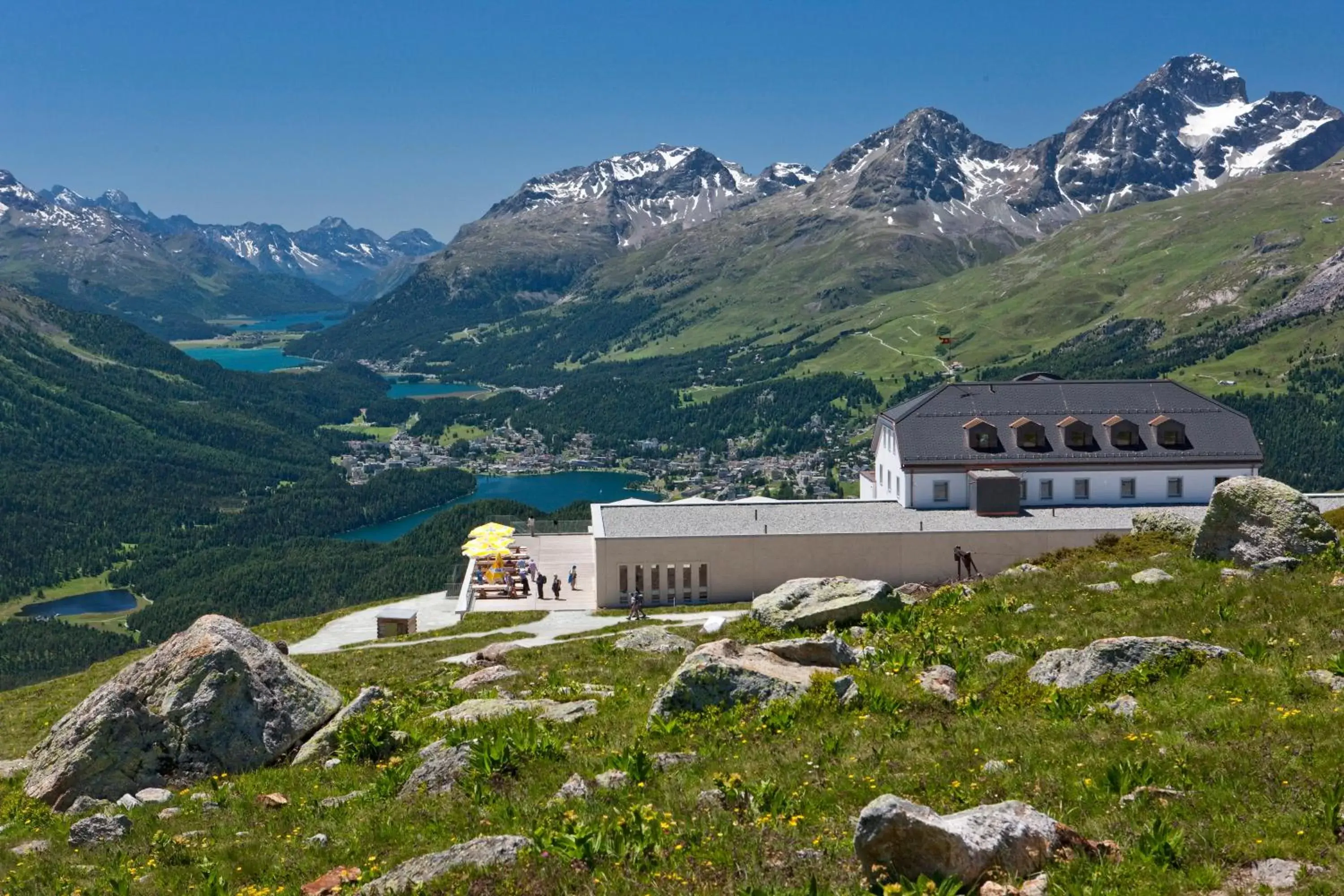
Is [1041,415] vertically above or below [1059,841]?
above

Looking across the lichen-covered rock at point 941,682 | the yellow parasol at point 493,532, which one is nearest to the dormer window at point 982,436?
the yellow parasol at point 493,532

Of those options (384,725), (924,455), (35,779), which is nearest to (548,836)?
(384,725)

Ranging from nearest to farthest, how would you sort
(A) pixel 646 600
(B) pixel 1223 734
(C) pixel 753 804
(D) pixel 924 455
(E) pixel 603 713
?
1. (C) pixel 753 804
2. (B) pixel 1223 734
3. (E) pixel 603 713
4. (A) pixel 646 600
5. (D) pixel 924 455

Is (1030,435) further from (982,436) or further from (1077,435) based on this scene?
(982,436)

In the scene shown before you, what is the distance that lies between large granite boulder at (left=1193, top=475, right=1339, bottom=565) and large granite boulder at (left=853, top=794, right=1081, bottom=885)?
24861mm

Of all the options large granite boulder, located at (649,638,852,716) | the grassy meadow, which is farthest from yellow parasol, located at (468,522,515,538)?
large granite boulder, located at (649,638,852,716)

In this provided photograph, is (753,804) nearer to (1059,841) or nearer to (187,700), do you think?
(1059,841)

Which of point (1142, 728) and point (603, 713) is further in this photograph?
point (603, 713)

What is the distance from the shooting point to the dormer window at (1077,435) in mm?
75062

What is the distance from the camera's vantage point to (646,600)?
221 feet

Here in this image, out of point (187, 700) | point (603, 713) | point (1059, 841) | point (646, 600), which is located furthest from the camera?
point (646, 600)

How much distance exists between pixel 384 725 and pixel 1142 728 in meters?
16.2

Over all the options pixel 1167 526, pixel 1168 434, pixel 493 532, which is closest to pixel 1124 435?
pixel 1168 434

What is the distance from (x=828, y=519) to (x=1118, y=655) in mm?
46850
